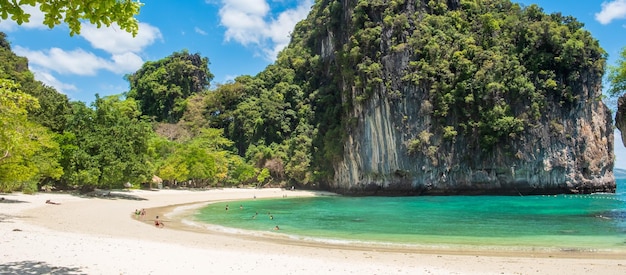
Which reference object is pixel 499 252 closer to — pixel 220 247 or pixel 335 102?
pixel 220 247

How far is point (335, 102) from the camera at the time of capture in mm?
55219

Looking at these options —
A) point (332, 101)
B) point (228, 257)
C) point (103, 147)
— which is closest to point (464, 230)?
point (228, 257)

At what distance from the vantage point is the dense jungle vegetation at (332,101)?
2975cm

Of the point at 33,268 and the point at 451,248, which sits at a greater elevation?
the point at 33,268

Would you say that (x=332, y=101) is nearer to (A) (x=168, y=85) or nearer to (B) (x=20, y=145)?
(A) (x=168, y=85)

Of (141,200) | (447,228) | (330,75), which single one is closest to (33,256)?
(447,228)

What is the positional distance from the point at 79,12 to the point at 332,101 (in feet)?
168

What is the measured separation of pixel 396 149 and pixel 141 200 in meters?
26.2

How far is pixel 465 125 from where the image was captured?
43250 mm

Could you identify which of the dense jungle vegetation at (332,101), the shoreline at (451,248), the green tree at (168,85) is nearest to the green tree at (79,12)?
→ the shoreline at (451,248)

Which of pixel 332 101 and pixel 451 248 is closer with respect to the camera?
pixel 451 248

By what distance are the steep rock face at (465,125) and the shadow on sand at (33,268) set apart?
39.4 metres

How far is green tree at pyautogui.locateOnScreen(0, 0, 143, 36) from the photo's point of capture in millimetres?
4316

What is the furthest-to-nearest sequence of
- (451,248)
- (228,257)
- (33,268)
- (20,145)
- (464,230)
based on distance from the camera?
(464,230)
(20,145)
(451,248)
(228,257)
(33,268)
